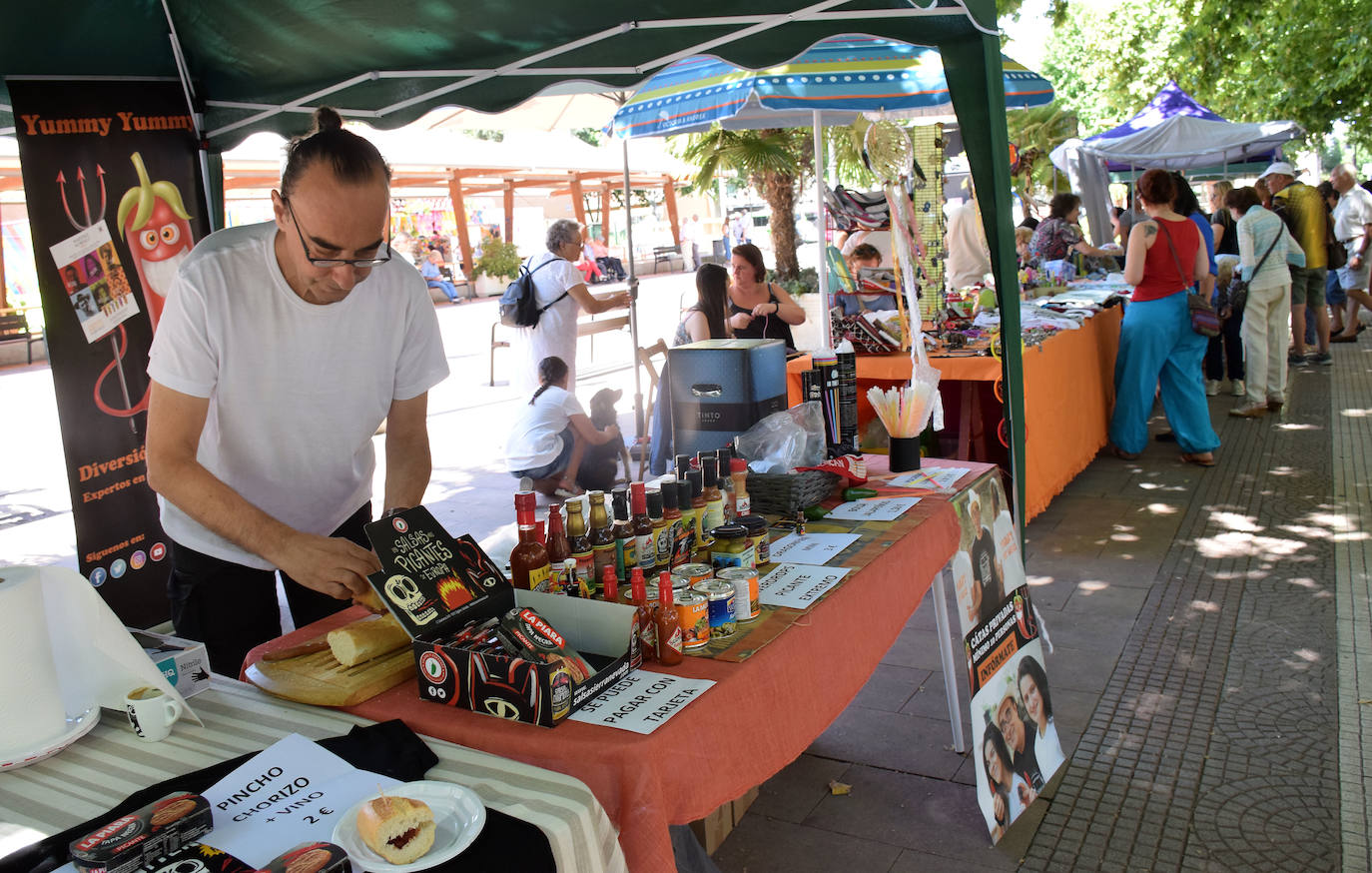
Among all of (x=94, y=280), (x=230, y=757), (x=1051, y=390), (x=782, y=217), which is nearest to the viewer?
(x=230, y=757)

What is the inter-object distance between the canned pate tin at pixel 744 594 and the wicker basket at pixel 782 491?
0.68 m

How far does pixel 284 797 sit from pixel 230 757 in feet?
0.72

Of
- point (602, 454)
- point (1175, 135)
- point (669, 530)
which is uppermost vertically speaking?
point (1175, 135)

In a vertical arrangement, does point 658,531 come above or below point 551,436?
above

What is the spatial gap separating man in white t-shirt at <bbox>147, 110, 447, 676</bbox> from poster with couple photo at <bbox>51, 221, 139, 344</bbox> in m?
1.57

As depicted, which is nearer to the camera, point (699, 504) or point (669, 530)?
point (669, 530)

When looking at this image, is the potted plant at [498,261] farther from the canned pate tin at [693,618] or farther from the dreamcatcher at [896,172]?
the canned pate tin at [693,618]

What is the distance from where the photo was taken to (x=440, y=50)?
138 inches

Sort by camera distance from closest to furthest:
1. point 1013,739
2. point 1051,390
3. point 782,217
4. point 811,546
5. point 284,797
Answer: point 284,797, point 811,546, point 1013,739, point 1051,390, point 782,217

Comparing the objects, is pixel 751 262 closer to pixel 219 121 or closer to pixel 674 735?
pixel 219 121

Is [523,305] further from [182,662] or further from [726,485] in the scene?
[182,662]

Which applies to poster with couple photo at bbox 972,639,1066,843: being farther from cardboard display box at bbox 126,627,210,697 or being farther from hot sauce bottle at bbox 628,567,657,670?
cardboard display box at bbox 126,627,210,697

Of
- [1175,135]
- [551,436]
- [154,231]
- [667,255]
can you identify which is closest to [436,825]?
[154,231]

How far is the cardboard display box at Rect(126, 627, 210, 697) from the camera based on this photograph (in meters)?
1.69
